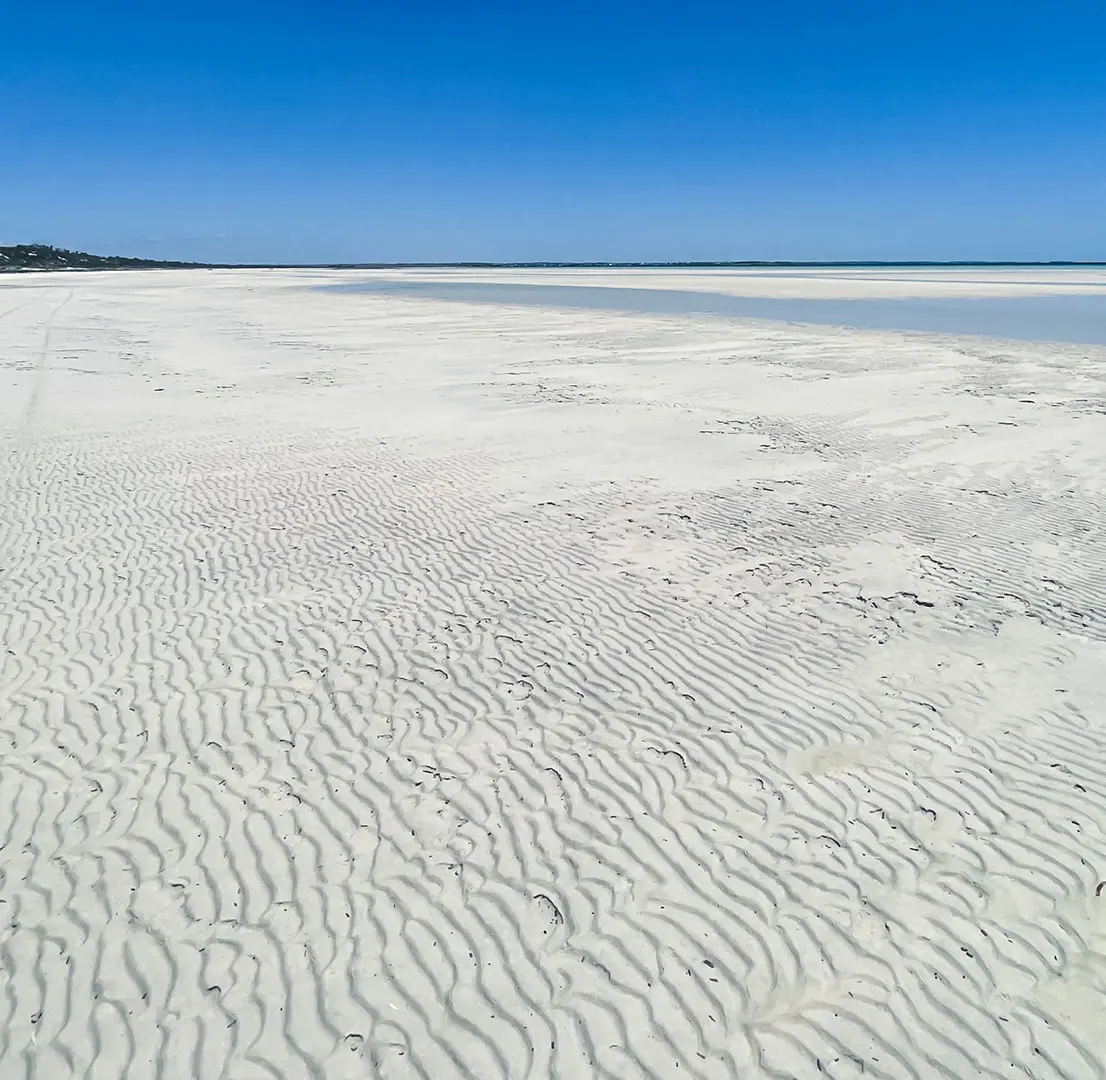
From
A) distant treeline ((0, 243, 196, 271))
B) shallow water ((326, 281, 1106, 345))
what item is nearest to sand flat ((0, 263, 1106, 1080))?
shallow water ((326, 281, 1106, 345))

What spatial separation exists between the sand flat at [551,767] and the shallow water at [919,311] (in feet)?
87.0

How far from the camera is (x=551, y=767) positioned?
6.01m

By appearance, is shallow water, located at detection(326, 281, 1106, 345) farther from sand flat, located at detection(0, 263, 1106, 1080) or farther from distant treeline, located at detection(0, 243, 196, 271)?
distant treeline, located at detection(0, 243, 196, 271)

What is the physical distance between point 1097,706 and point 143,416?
18365 millimetres

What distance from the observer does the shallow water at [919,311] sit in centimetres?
3594

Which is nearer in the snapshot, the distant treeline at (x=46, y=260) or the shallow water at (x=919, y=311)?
the shallow water at (x=919, y=311)

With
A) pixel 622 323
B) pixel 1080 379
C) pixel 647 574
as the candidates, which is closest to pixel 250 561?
pixel 647 574

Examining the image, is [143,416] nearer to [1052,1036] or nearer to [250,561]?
[250,561]

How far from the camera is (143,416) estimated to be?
17.2 m

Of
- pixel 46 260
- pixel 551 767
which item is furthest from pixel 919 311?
pixel 46 260

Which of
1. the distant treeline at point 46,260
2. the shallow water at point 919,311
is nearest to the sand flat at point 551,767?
the shallow water at point 919,311

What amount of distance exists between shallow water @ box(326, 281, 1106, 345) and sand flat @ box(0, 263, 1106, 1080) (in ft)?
87.0

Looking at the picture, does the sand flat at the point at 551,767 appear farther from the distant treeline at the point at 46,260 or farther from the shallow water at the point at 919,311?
the distant treeline at the point at 46,260

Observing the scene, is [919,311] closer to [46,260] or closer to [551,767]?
[551,767]
